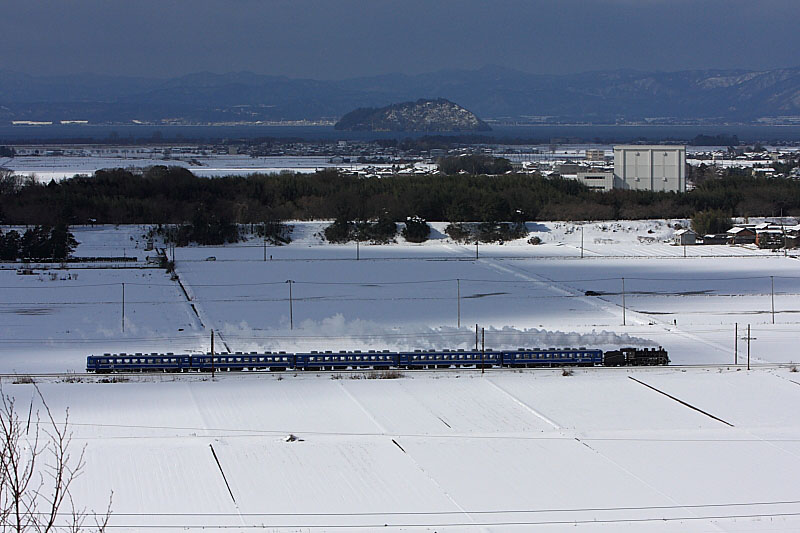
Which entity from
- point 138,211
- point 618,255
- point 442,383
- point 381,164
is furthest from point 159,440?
point 381,164

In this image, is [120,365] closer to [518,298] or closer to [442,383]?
[442,383]

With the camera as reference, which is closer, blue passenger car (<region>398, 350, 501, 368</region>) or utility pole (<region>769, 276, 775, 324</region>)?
blue passenger car (<region>398, 350, 501, 368</region>)

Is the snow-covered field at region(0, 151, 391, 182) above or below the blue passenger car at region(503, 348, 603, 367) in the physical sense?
above

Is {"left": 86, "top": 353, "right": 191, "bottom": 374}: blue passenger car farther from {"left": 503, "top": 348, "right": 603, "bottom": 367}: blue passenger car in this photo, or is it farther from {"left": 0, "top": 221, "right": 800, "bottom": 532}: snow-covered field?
{"left": 503, "top": 348, "right": 603, "bottom": 367}: blue passenger car

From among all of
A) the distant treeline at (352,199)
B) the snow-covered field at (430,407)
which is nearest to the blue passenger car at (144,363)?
the snow-covered field at (430,407)

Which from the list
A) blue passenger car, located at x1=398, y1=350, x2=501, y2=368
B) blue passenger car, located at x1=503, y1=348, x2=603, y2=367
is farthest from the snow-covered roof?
blue passenger car, located at x1=398, y1=350, x2=501, y2=368

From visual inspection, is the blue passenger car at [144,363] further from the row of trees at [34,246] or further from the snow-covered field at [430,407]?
the row of trees at [34,246]

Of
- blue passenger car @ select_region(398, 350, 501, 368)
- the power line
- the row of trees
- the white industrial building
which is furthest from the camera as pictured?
the white industrial building

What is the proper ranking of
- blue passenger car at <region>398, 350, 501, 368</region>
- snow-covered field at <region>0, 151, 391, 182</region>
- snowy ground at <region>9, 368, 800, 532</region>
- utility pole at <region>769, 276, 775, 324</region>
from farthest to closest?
snow-covered field at <region>0, 151, 391, 182</region>
utility pole at <region>769, 276, 775, 324</region>
blue passenger car at <region>398, 350, 501, 368</region>
snowy ground at <region>9, 368, 800, 532</region>
